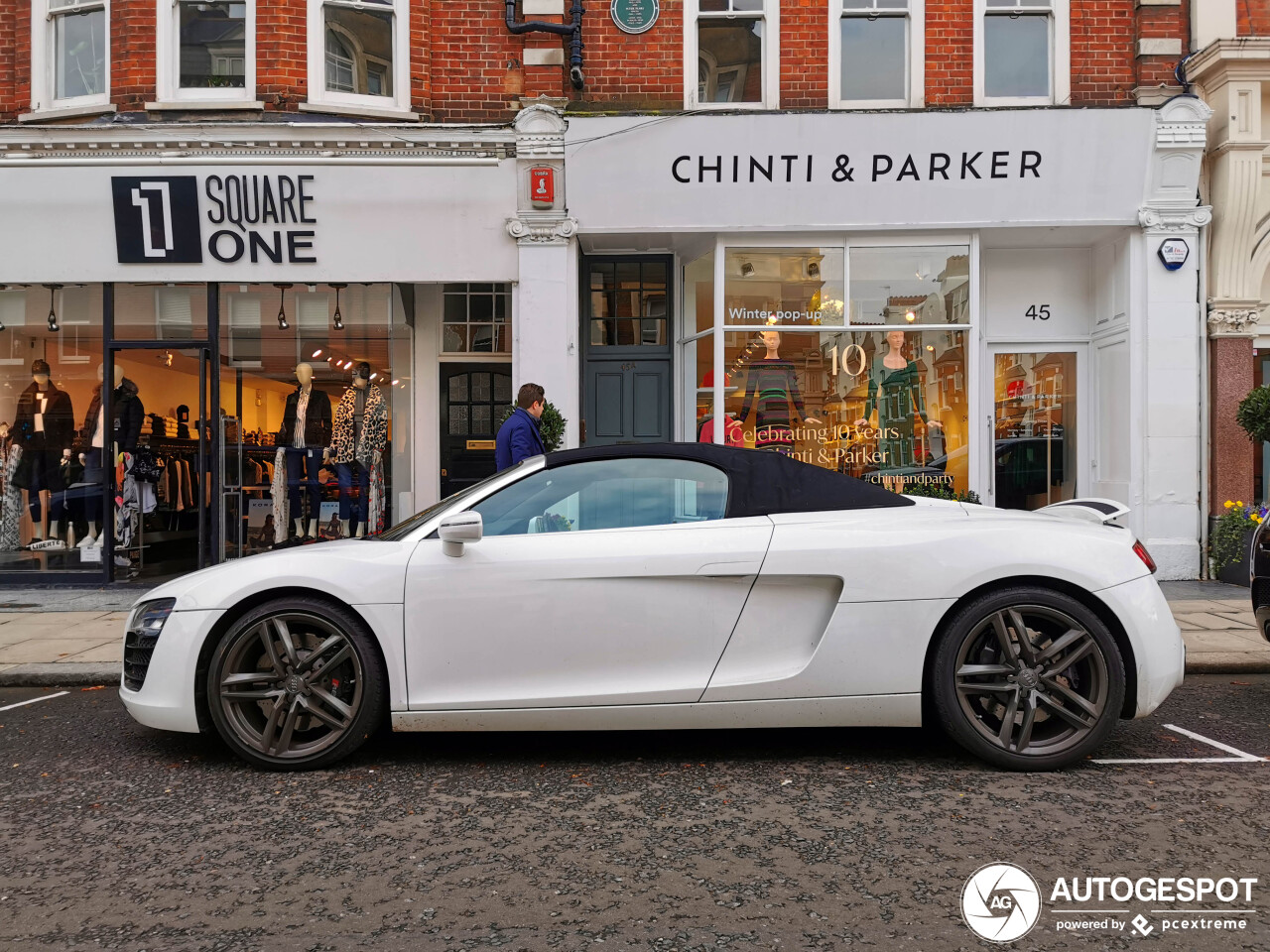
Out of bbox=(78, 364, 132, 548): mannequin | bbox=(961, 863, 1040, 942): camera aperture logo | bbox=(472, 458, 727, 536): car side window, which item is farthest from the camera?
bbox=(78, 364, 132, 548): mannequin

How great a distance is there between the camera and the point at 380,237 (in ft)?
32.9

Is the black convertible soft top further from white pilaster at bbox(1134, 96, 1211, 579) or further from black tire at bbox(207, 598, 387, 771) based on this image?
white pilaster at bbox(1134, 96, 1211, 579)

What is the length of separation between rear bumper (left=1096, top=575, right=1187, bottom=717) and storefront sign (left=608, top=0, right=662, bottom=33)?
8.27 metres

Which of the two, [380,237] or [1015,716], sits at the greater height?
[380,237]

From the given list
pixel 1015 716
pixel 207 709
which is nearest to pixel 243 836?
pixel 207 709

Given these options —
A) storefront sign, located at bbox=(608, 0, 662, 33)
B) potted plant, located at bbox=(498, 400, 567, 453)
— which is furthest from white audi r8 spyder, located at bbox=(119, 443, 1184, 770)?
storefront sign, located at bbox=(608, 0, 662, 33)

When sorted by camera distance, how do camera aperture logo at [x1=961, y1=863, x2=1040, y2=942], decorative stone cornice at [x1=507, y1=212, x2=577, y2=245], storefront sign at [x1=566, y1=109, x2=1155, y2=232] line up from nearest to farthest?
camera aperture logo at [x1=961, y1=863, x2=1040, y2=942], storefront sign at [x1=566, y1=109, x2=1155, y2=232], decorative stone cornice at [x1=507, y1=212, x2=577, y2=245]

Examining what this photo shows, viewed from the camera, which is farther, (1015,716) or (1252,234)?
(1252,234)

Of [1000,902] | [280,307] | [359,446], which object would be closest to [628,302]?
[359,446]

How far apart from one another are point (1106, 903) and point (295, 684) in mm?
3114

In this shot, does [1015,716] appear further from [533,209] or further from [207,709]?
[533,209]

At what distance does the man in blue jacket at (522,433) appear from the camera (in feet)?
25.6

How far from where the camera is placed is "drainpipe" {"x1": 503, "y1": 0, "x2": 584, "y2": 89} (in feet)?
32.5

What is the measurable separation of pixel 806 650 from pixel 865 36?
27.6ft
